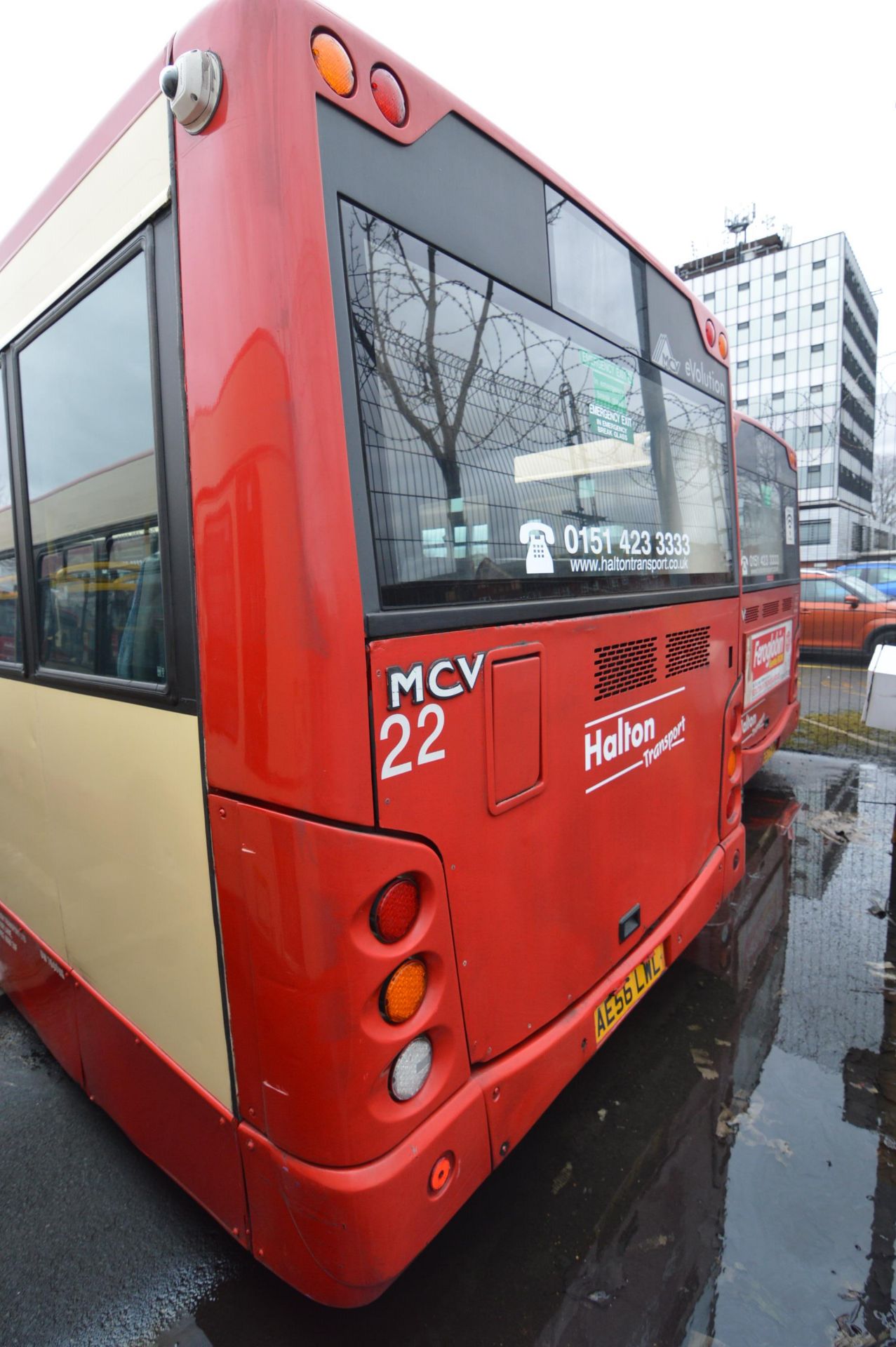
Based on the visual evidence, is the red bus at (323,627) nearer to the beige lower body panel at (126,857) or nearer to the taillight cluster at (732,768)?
the beige lower body panel at (126,857)

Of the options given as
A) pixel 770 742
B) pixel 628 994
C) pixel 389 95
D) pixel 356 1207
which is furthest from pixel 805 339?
pixel 356 1207

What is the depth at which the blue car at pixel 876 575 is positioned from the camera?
12148 mm

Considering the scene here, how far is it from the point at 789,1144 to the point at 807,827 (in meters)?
3.55

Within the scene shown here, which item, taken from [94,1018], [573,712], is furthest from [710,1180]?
[94,1018]

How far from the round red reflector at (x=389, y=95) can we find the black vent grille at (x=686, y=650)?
1.87m

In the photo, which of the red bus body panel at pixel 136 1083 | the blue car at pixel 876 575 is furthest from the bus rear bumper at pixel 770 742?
the blue car at pixel 876 575

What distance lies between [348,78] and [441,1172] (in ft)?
8.04

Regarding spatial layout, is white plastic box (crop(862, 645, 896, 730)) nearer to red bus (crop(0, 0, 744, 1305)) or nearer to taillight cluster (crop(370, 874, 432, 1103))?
red bus (crop(0, 0, 744, 1305))

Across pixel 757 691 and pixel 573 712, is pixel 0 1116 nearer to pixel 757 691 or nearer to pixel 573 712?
pixel 573 712

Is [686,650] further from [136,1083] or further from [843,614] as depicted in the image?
[843,614]

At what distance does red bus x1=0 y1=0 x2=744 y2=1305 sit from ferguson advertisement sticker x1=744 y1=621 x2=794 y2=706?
339cm

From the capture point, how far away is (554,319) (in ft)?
7.17

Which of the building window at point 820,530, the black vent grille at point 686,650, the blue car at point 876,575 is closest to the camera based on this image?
the black vent grille at point 686,650

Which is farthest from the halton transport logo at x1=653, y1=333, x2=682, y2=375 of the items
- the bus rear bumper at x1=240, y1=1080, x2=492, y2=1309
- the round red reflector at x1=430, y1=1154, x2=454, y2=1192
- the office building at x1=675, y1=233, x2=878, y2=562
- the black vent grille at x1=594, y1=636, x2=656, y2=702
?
the office building at x1=675, y1=233, x2=878, y2=562
